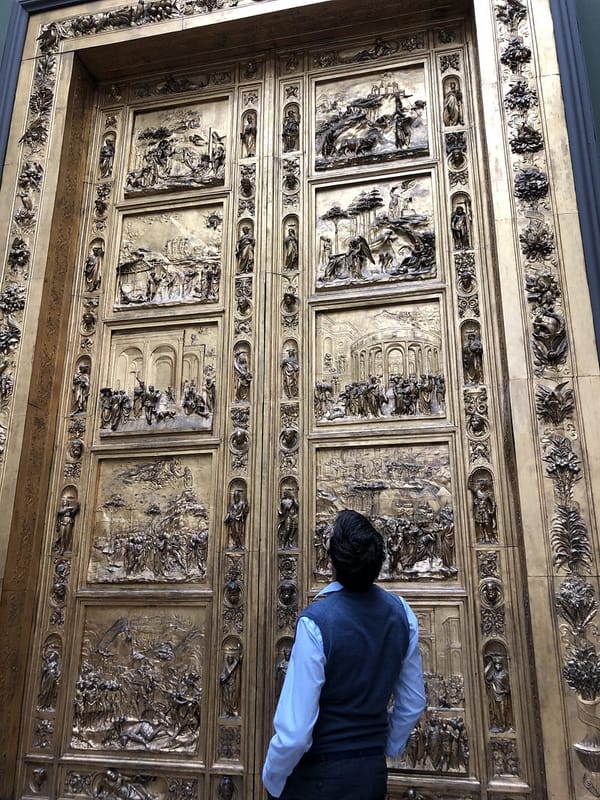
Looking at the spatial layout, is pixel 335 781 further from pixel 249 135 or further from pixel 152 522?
pixel 249 135

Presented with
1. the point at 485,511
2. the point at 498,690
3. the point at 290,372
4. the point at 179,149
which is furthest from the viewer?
the point at 179,149

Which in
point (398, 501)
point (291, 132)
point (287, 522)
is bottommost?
point (287, 522)

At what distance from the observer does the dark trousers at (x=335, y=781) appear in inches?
116

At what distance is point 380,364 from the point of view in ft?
20.0

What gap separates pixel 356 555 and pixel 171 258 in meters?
4.50

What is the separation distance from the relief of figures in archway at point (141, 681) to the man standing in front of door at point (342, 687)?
2.72 m

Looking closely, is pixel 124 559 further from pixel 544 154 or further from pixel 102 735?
pixel 544 154

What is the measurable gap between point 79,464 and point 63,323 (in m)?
1.38

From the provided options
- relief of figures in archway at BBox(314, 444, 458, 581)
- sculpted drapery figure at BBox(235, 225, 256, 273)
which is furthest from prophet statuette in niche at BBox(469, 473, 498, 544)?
sculpted drapery figure at BBox(235, 225, 256, 273)

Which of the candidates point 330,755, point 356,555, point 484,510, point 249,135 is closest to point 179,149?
point 249,135

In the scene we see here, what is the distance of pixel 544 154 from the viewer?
5.75m

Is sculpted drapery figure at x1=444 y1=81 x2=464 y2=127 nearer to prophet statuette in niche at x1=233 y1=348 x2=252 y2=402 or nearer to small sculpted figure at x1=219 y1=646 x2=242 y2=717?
prophet statuette in niche at x1=233 y1=348 x2=252 y2=402

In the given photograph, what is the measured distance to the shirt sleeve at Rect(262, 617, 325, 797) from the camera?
2.89 meters

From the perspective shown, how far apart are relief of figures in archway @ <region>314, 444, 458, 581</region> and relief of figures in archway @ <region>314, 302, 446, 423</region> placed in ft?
1.12
